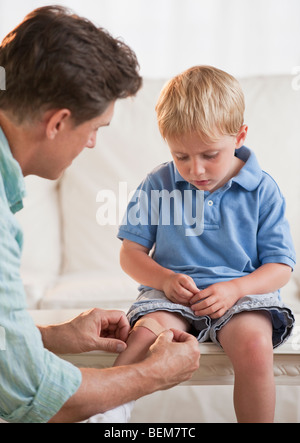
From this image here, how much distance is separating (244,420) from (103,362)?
0.33m

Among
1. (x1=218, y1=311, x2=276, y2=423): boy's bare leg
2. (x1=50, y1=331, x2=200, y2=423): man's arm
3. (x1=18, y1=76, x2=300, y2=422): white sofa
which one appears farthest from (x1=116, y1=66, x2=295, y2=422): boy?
(x1=18, y1=76, x2=300, y2=422): white sofa

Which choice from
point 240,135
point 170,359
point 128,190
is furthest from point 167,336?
point 128,190

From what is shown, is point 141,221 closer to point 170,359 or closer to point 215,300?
point 215,300

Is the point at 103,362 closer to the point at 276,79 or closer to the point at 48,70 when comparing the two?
the point at 48,70

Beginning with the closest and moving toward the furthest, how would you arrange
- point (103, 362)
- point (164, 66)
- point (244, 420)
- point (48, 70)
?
point (48, 70)
point (244, 420)
point (103, 362)
point (164, 66)

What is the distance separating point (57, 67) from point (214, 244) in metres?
0.57

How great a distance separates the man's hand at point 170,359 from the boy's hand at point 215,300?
0.39 feet

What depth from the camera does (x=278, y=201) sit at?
138 cm

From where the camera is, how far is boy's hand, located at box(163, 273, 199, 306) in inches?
49.8

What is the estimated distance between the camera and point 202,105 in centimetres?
127

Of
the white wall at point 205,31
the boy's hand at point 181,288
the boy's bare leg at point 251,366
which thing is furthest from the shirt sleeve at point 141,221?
the white wall at point 205,31

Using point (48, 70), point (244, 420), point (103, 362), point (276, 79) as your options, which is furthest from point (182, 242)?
point (276, 79)

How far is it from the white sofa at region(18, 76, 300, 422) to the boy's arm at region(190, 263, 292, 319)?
2.13 feet

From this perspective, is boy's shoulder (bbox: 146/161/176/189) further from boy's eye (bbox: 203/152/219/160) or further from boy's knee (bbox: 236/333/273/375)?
boy's knee (bbox: 236/333/273/375)
